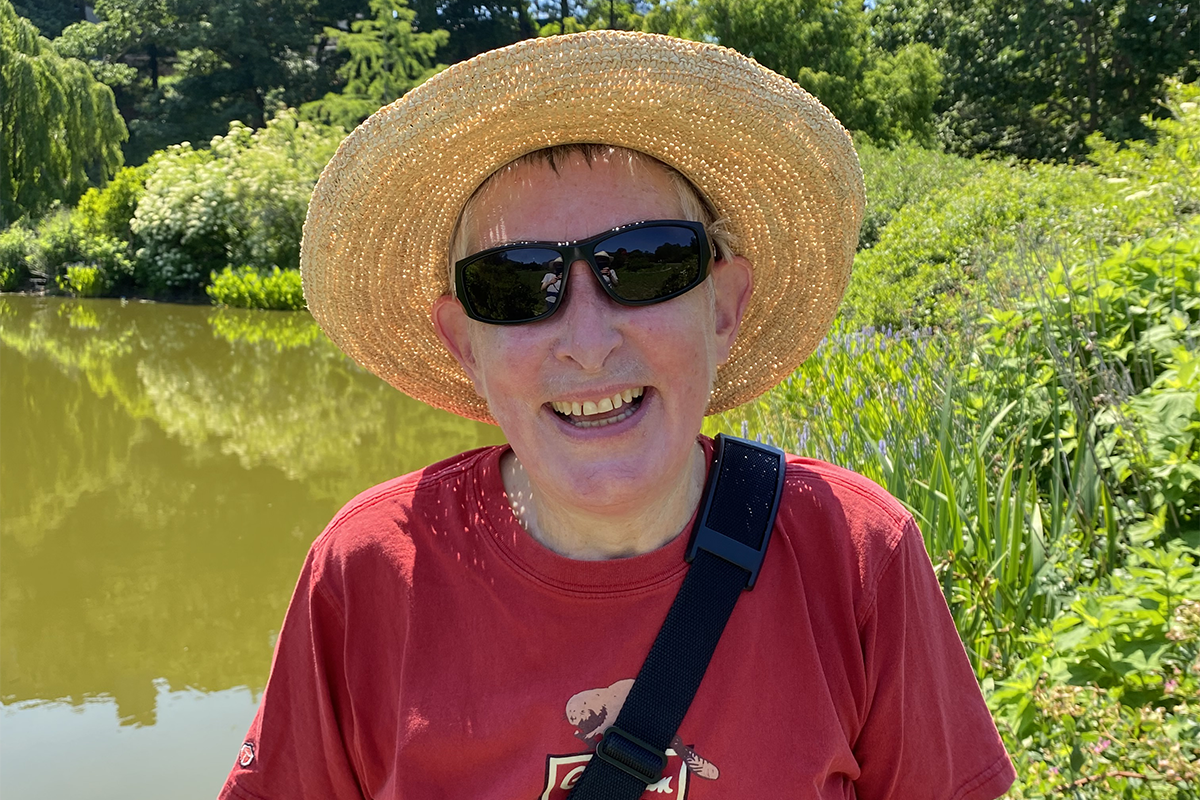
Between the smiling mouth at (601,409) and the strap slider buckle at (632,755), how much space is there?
0.38 metres

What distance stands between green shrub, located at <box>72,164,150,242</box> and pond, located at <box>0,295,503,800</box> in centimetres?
916

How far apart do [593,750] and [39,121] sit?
21.1 meters

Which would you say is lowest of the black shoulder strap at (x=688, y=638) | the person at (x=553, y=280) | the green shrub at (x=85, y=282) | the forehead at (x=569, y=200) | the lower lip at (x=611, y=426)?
the black shoulder strap at (x=688, y=638)

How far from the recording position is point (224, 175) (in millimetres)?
18141

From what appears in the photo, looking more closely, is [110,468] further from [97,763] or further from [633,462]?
[633,462]

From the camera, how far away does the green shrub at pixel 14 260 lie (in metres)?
18.4

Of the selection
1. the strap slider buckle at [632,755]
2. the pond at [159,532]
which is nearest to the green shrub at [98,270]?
the pond at [159,532]

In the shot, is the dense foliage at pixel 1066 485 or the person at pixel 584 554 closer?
the person at pixel 584 554

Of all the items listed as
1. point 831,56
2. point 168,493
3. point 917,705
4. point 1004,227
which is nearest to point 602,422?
point 917,705

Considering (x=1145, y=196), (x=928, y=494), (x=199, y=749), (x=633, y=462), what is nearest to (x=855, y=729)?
(x=633, y=462)

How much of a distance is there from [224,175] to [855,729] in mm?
18828

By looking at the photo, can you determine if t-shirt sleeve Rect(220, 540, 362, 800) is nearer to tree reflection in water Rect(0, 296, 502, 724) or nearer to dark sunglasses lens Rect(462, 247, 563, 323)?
dark sunglasses lens Rect(462, 247, 563, 323)

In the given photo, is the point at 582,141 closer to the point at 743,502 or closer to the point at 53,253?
the point at 743,502

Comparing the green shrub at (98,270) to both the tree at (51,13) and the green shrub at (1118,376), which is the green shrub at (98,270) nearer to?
the green shrub at (1118,376)
